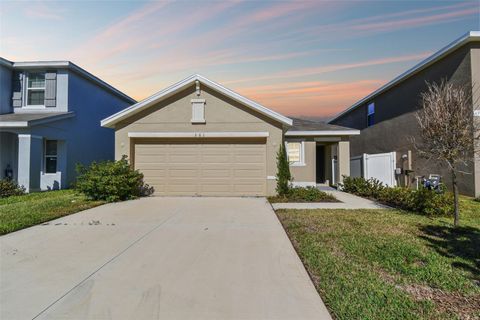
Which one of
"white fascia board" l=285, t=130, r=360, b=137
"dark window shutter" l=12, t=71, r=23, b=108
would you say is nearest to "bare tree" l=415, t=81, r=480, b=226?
"white fascia board" l=285, t=130, r=360, b=137

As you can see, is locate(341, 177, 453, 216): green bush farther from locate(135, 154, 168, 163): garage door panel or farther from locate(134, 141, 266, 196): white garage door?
locate(135, 154, 168, 163): garage door panel

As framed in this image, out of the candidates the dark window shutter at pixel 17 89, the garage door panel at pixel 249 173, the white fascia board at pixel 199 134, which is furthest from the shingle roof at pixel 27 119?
the garage door panel at pixel 249 173

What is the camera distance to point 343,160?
14.1 meters

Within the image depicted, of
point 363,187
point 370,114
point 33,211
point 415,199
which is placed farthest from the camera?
point 370,114

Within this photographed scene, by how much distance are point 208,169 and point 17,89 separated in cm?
1103

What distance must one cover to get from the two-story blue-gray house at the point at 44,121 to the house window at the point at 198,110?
668 centimetres

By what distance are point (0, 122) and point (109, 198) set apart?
20.9ft

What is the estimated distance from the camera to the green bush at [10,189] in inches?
436

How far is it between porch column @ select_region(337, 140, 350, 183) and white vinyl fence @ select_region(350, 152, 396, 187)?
1020 mm

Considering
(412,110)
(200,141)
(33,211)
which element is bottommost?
(33,211)

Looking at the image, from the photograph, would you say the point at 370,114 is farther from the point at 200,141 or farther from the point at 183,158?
the point at 183,158

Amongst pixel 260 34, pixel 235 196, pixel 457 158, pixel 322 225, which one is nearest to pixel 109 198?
pixel 235 196

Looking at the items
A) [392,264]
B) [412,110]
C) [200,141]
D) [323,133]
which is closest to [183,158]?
[200,141]

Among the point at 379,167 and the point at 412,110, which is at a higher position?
the point at 412,110
